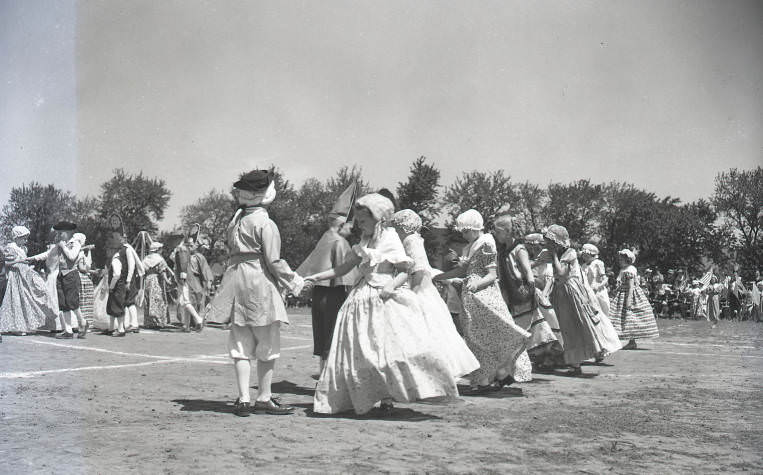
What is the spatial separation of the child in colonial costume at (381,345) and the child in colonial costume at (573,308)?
13.3 ft

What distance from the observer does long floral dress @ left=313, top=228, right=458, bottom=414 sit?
611 cm

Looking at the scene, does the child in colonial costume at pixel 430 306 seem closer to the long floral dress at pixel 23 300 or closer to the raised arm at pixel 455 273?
the raised arm at pixel 455 273

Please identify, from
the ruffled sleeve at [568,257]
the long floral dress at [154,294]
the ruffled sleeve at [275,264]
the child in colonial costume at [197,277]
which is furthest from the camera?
the child in colonial costume at [197,277]

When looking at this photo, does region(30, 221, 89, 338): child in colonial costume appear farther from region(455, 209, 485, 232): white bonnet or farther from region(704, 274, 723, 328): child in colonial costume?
region(704, 274, 723, 328): child in colonial costume

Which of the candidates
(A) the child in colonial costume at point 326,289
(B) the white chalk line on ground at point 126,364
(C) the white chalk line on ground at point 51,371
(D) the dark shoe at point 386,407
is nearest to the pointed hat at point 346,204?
(A) the child in colonial costume at point 326,289

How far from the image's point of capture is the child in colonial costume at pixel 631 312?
1414cm

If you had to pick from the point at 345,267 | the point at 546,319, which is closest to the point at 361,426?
the point at 345,267

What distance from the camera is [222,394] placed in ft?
24.7

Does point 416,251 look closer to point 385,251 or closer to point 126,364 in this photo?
point 385,251

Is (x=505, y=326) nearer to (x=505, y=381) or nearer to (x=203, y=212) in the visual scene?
(x=505, y=381)

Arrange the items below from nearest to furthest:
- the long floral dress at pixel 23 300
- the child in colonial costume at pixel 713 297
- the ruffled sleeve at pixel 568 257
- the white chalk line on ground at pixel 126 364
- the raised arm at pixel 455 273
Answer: the raised arm at pixel 455 273 → the white chalk line on ground at pixel 126 364 → the ruffled sleeve at pixel 568 257 → the long floral dress at pixel 23 300 → the child in colonial costume at pixel 713 297

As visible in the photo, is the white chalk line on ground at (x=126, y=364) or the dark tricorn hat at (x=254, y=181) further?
the white chalk line on ground at (x=126, y=364)

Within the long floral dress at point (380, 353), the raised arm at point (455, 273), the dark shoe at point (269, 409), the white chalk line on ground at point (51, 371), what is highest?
the raised arm at point (455, 273)

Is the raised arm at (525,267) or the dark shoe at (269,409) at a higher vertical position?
the raised arm at (525,267)
